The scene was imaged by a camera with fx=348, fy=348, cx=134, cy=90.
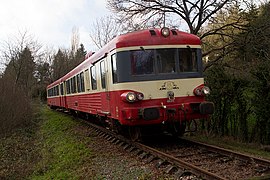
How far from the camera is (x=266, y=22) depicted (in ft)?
54.7

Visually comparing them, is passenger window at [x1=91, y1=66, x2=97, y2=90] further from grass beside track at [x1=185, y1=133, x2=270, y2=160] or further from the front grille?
the front grille

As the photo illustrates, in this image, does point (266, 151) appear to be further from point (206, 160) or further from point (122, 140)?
point (122, 140)

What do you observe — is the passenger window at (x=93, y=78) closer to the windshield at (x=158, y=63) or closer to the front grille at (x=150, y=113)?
the windshield at (x=158, y=63)

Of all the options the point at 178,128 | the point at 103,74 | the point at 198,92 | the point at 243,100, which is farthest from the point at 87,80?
the point at 243,100

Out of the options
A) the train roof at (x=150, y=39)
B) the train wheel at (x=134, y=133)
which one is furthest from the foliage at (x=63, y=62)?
the train roof at (x=150, y=39)

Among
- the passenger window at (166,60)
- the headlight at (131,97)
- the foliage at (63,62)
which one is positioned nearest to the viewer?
the headlight at (131,97)

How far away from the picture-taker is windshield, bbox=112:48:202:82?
8383 millimetres

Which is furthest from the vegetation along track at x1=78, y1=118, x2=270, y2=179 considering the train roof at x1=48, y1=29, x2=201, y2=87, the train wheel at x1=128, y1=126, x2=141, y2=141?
the train roof at x1=48, y1=29, x2=201, y2=87

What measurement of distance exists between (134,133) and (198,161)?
111 inches

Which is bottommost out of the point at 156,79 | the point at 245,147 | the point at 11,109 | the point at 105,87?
the point at 245,147

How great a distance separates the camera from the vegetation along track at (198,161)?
5727mm

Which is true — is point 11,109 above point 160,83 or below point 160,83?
below

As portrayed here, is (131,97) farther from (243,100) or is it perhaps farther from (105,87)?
(243,100)

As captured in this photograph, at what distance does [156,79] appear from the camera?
848 cm
